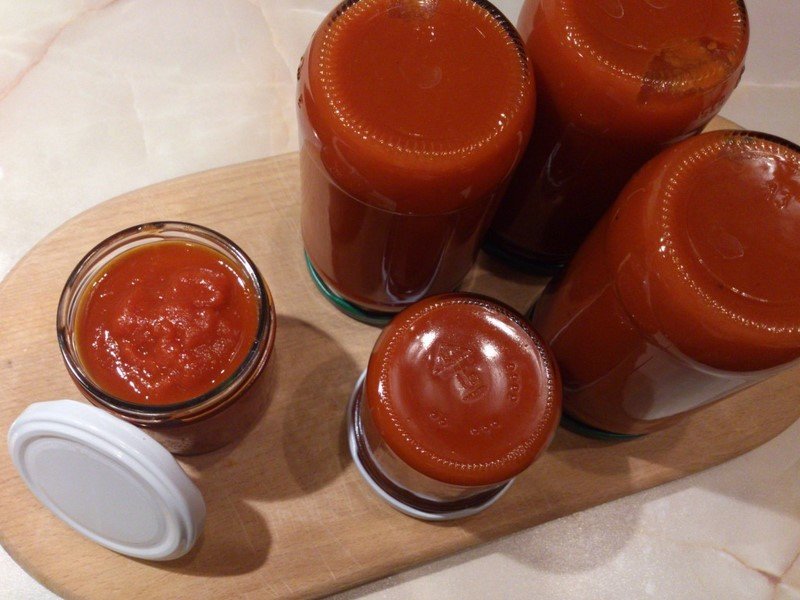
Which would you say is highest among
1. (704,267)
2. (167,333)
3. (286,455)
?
(704,267)

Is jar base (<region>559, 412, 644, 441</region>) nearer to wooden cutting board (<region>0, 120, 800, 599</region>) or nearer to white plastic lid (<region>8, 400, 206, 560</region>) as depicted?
wooden cutting board (<region>0, 120, 800, 599</region>)

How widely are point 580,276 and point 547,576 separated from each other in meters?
0.30

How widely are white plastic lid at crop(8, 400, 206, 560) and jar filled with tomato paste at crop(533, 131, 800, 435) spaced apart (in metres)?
0.35

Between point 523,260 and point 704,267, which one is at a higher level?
point 704,267

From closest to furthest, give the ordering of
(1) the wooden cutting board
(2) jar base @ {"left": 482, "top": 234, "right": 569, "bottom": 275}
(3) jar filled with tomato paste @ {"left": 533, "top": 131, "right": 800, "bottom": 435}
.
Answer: (3) jar filled with tomato paste @ {"left": 533, "top": 131, "right": 800, "bottom": 435} → (1) the wooden cutting board → (2) jar base @ {"left": 482, "top": 234, "right": 569, "bottom": 275}

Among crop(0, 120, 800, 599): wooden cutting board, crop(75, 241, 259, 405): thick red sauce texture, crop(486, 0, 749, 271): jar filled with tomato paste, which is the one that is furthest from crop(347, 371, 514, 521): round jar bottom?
crop(486, 0, 749, 271): jar filled with tomato paste

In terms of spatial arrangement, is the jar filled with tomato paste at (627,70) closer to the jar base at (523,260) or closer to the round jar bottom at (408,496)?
the jar base at (523,260)

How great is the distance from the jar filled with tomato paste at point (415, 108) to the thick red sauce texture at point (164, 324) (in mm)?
127

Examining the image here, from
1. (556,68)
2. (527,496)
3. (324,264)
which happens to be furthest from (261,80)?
(527,496)

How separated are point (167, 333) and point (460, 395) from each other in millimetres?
232

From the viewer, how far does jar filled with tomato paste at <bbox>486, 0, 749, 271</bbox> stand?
53 cm

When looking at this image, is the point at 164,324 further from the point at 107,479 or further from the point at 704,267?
the point at 704,267

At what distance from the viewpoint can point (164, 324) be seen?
0.58 metres

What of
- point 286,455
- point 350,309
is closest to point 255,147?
point 350,309
